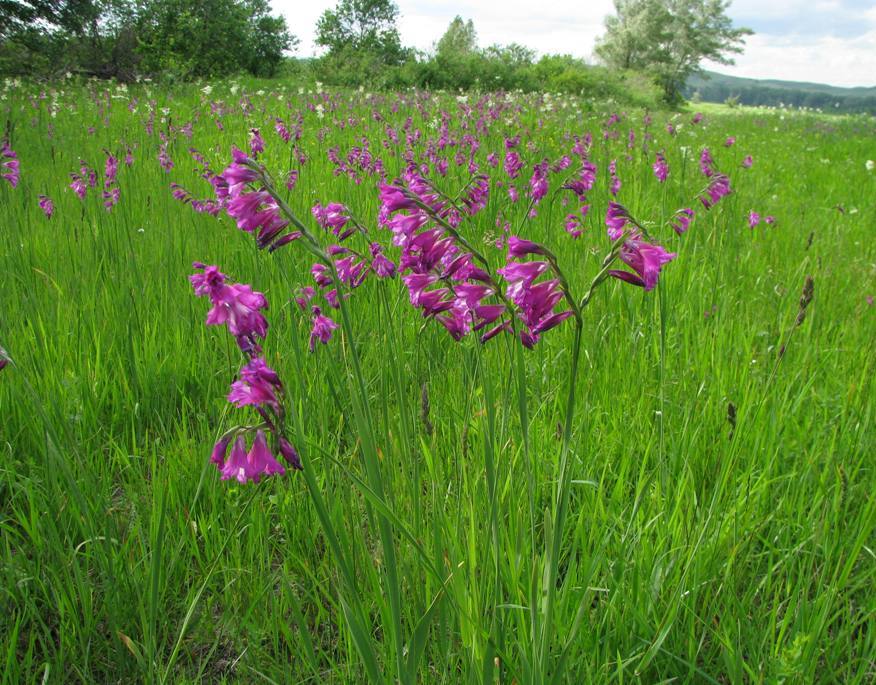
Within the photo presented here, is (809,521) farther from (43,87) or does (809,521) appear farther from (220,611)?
(43,87)

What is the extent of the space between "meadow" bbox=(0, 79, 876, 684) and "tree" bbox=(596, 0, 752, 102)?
55.4 metres

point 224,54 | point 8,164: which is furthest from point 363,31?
point 8,164

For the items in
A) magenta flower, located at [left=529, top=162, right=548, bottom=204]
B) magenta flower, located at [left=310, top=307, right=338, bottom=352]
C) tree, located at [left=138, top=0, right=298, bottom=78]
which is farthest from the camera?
tree, located at [left=138, top=0, right=298, bottom=78]

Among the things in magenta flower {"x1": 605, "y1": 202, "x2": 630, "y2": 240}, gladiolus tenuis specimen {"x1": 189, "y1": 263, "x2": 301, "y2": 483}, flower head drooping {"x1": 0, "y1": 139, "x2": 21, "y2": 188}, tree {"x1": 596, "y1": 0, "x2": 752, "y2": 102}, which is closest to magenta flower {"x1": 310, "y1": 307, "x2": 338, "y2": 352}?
gladiolus tenuis specimen {"x1": 189, "y1": 263, "x2": 301, "y2": 483}

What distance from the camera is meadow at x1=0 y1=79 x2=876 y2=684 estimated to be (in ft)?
3.93

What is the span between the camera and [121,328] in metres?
2.60

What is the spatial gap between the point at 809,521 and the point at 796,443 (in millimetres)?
495

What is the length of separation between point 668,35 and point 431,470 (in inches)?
2508

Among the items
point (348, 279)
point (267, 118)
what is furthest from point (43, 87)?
point (348, 279)

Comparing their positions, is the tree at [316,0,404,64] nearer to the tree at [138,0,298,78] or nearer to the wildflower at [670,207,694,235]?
the tree at [138,0,298,78]

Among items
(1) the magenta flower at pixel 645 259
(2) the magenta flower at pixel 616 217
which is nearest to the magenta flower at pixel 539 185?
(2) the magenta flower at pixel 616 217

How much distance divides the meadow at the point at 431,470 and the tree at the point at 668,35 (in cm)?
5539

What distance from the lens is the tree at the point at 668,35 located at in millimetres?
54125

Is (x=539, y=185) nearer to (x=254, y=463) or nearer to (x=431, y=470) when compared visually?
(x=431, y=470)
